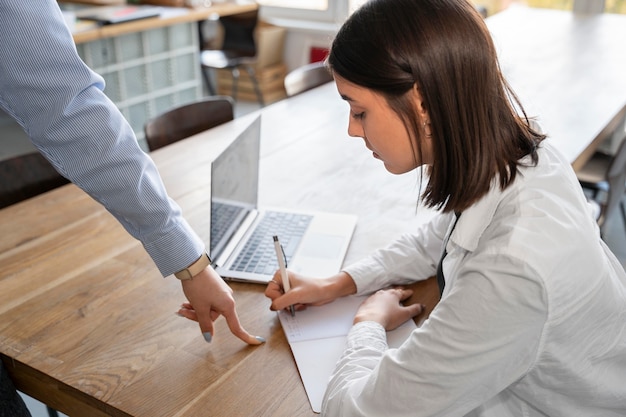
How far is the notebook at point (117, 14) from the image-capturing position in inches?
149

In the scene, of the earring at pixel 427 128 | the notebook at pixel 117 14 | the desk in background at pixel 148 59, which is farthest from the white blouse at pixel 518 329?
the notebook at pixel 117 14

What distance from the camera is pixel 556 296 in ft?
2.61

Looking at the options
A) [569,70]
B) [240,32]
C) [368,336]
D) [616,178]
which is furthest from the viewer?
[240,32]

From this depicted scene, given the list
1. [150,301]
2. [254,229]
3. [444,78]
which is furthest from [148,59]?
[444,78]

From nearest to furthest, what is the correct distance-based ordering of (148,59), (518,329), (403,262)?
(518,329) < (403,262) < (148,59)

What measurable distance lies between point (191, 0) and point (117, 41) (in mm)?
820

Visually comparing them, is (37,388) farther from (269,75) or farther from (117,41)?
(269,75)

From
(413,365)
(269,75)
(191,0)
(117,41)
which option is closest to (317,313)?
(413,365)

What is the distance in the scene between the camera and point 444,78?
84 centimetres

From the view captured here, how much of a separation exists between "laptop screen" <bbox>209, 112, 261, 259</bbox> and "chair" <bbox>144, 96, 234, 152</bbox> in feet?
2.21

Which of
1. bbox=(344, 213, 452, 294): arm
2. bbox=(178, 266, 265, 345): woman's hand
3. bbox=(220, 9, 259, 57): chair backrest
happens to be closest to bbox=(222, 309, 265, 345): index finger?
bbox=(178, 266, 265, 345): woman's hand

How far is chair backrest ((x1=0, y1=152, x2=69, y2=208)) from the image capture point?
1723 millimetres

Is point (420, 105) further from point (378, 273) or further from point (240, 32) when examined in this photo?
point (240, 32)

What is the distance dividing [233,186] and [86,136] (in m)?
0.38
